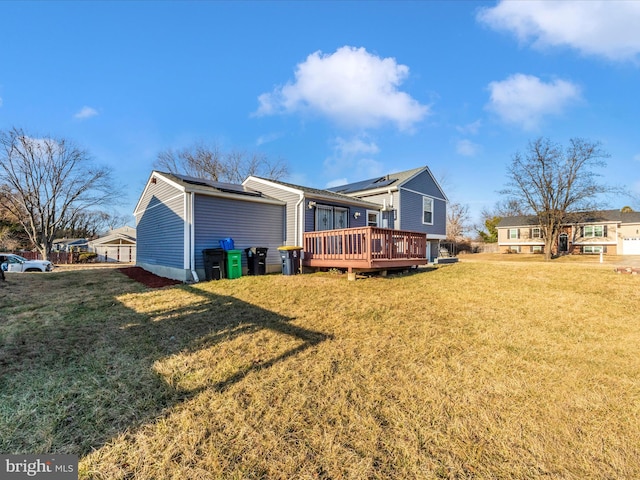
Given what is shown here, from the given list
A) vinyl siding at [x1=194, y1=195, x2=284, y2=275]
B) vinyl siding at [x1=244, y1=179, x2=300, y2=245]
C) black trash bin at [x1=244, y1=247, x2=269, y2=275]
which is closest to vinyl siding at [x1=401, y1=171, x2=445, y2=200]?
vinyl siding at [x1=244, y1=179, x2=300, y2=245]

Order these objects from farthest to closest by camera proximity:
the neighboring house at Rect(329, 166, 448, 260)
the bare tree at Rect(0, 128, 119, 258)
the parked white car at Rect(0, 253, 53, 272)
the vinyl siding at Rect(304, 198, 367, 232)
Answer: the bare tree at Rect(0, 128, 119, 258) → the neighboring house at Rect(329, 166, 448, 260) → the parked white car at Rect(0, 253, 53, 272) → the vinyl siding at Rect(304, 198, 367, 232)

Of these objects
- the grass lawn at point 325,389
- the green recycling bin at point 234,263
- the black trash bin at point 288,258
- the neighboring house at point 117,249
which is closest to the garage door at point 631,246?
the grass lawn at point 325,389

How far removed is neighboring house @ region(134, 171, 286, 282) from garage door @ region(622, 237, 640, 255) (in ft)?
126

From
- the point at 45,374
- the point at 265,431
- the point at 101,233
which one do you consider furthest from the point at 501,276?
the point at 101,233

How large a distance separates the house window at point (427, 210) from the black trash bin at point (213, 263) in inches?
508

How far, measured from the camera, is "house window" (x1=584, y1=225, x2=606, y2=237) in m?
Result: 31.1

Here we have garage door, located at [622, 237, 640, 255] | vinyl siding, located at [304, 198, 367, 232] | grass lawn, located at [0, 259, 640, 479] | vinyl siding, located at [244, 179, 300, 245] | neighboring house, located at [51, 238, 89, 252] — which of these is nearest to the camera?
grass lawn, located at [0, 259, 640, 479]

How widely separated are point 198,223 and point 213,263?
1435 mm

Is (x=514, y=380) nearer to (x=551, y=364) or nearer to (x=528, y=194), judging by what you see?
(x=551, y=364)

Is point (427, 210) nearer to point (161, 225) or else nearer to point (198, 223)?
point (198, 223)

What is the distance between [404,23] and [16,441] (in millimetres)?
13323

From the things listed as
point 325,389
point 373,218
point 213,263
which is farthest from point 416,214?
point 325,389

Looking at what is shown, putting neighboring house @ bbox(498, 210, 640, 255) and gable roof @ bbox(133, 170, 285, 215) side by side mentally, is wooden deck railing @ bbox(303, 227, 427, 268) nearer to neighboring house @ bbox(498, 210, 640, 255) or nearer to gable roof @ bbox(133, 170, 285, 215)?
gable roof @ bbox(133, 170, 285, 215)

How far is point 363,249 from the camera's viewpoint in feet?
28.0
